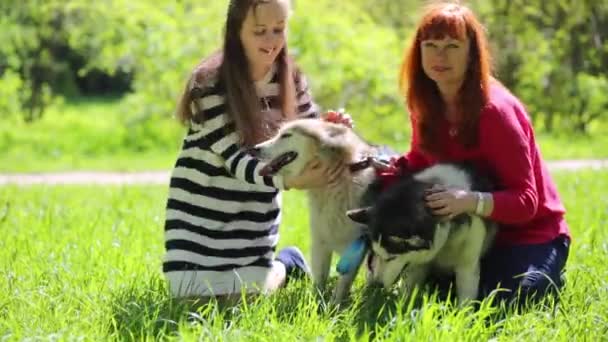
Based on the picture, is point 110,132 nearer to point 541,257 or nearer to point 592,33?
point 592,33

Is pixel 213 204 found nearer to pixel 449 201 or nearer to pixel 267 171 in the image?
pixel 267 171

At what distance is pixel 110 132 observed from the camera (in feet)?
57.6

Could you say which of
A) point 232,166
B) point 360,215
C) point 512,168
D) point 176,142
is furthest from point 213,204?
point 176,142

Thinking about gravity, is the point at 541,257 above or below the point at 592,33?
below

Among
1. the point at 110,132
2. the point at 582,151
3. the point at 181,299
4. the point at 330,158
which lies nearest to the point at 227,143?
the point at 330,158

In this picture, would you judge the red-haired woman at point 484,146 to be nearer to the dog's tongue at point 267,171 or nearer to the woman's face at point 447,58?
the woman's face at point 447,58

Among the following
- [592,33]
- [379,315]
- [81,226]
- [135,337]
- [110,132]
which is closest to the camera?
[135,337]

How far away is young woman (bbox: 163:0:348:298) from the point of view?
4.46 metres

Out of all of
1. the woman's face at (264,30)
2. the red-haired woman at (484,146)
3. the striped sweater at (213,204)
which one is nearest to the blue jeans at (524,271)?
the red-haired woman at (484,146)

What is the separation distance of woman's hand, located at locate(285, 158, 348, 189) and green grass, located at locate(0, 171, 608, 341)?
55 centimetres

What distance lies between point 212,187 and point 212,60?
692 millimetres

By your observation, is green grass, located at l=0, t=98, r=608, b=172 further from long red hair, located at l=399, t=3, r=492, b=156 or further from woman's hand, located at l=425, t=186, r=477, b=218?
woman's hand, located at l=425, t=186, r=477, b=218

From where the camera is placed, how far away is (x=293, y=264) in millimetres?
5148

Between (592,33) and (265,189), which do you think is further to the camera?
(592,33)
